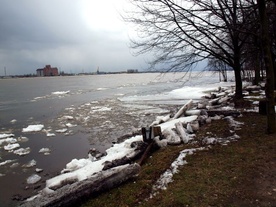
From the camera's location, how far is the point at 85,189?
4.80m

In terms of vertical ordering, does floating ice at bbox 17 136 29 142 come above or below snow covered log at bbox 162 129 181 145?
below

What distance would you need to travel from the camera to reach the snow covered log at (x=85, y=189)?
4535 millimetres

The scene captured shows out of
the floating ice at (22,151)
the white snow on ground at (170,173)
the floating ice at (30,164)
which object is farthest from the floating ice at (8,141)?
the white snow on ground at (170,173)

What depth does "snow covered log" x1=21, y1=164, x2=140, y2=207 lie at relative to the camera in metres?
4.54

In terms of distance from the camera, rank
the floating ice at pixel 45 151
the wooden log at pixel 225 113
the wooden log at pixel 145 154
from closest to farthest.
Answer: the wooden log at pixel 145 154 → the wooden log at pixel 225 113 → the floating ice at pixel 45 151

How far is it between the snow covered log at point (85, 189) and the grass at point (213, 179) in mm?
130

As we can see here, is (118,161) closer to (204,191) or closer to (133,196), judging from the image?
(133,196)

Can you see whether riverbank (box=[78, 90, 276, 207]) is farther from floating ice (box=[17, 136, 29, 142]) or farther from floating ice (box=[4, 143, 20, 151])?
floating ice (box=[17, 136, 29, 142])

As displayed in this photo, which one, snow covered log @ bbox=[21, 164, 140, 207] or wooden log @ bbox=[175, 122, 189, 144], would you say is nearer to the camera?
snow covered log @ bbox=[21, 164, 140, 207]

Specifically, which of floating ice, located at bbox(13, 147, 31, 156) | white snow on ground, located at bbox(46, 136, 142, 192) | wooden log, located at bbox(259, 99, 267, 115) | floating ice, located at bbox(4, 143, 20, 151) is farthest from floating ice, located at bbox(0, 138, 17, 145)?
wooden log, located at bbox(259, 99, 267, 115)

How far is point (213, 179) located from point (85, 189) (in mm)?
2379

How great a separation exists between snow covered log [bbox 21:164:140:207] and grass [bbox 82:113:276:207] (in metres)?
0.13

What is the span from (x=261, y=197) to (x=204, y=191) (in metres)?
0.88

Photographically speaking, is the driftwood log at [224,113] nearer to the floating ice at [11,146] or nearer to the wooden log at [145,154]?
the wooden log at [145,154]
